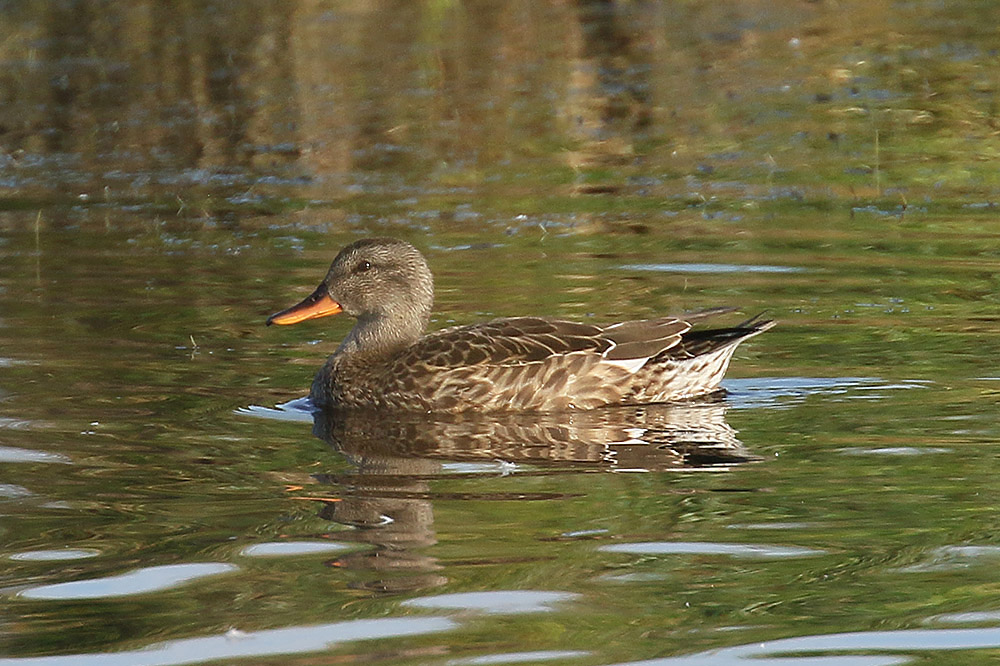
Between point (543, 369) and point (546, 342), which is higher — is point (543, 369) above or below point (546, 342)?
below

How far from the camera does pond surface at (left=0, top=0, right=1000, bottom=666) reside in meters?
5.49

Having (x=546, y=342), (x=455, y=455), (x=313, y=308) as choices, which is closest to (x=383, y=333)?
(x=313, y=308)

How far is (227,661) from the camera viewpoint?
505 cm

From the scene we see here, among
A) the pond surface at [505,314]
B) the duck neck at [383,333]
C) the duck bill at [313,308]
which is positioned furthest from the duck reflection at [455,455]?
the duck bill at [313,308]

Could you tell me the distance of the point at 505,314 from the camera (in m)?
10.4

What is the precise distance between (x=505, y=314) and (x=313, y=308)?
4.23 feet

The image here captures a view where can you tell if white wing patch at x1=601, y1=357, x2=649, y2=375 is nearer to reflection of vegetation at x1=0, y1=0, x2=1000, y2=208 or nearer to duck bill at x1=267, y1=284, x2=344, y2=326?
duck bill at x1=267, y1=284, x2=344, y2=326

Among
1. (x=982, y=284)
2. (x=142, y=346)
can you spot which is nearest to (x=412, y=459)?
(x=142, y=346)

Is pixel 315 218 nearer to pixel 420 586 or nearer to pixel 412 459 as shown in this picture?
pixel 412 459

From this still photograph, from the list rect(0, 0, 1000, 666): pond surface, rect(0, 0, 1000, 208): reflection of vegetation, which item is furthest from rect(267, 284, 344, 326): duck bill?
rect(0, 0, 1000, 208): reflection of vegetation

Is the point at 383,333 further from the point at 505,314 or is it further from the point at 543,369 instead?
the point at 543,369

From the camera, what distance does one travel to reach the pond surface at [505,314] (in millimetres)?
5488

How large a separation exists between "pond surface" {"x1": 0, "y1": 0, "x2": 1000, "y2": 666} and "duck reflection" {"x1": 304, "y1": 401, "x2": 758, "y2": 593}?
0.09 ft

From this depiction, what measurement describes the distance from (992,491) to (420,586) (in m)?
2.26
